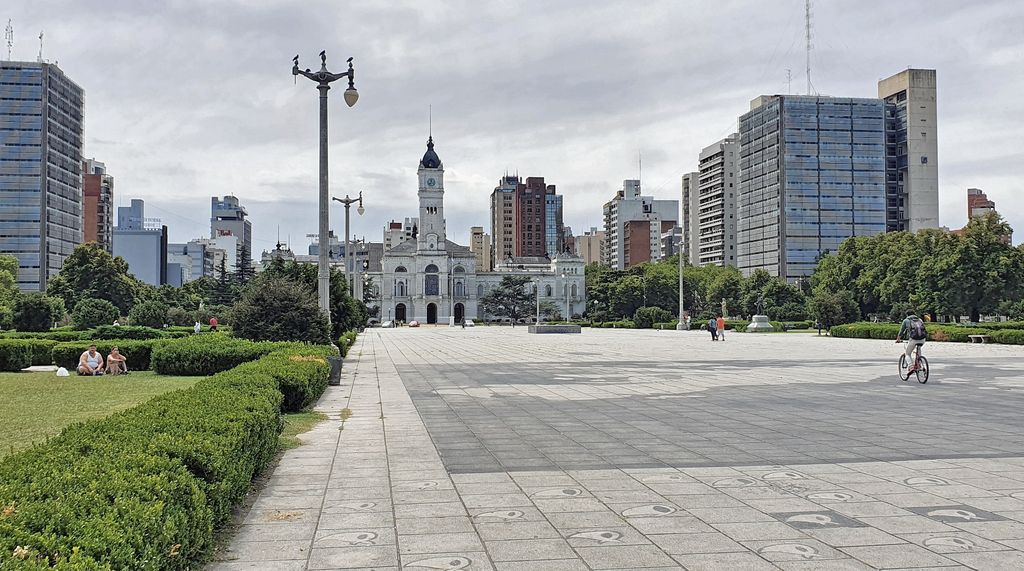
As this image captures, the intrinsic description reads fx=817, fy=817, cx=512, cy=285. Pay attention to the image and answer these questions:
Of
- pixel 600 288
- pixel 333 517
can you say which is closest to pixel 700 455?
pixel 333 517

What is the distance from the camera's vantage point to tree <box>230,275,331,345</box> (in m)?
21.0

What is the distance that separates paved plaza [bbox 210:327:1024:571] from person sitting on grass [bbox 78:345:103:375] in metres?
8.71

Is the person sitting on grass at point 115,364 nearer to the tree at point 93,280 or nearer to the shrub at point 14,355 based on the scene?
the shrub at point 14,355

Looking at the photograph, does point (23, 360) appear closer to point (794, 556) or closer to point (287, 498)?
point (287, 498)

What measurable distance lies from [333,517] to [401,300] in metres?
127

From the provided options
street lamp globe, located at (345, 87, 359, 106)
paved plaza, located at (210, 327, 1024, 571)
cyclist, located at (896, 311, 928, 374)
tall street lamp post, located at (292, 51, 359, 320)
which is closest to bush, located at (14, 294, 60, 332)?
tall street lamp post, located at (292, 51, 359, 320)

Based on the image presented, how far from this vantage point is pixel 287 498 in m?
6.76

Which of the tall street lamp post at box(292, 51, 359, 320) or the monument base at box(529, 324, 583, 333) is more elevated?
the tall street lamp post at box(292, 51, 359, 320)

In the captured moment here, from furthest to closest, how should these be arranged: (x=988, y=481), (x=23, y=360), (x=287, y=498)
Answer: (x=23, y=360) < (x=988, y=481) < (x=287, y=498)

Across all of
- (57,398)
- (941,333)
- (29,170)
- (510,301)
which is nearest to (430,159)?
(510,301)

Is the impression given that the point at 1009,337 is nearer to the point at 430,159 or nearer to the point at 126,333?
the point at 126,333

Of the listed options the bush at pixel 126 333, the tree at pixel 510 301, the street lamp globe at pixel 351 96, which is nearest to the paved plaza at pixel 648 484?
the street lamp globe at pixel 351 96

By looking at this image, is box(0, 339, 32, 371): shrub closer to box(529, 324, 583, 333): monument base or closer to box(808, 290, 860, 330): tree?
box(529, 324, 583, 333): monument base

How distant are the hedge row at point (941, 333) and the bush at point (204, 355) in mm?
31117
